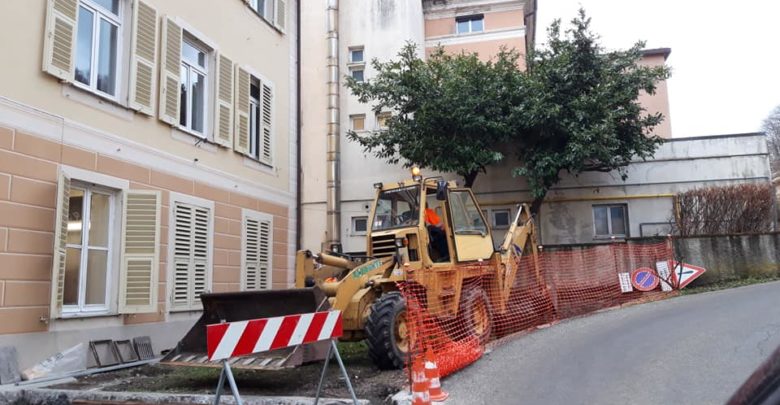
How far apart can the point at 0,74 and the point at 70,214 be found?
2131 mm

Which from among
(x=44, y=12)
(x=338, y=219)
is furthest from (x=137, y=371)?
(x=338, y=219)

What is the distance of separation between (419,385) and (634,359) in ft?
11.3

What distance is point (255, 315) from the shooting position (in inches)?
308

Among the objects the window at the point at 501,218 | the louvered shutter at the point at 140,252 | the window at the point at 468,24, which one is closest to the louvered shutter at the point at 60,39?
the louvered shutter at the point at 140,252

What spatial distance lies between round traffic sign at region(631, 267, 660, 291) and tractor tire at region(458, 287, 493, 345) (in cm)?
569

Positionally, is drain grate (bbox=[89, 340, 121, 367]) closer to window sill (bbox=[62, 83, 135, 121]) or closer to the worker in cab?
window sill (bbox=[62, 83, 135, 121])

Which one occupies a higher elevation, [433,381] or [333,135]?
[333,135]

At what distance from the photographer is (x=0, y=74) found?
7449mm

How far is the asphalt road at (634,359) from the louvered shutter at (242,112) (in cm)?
683

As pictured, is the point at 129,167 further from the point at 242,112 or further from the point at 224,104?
the point at 242,112

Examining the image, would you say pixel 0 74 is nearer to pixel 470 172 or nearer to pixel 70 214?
pixel 70 214

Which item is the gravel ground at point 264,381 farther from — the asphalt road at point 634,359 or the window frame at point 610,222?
the window frame at point 610,222

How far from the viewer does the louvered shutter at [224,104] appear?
11.7m

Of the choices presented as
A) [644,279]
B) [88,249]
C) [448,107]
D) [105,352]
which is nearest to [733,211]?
[644,279]
